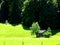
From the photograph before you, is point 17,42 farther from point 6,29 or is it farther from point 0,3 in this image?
point 0,3

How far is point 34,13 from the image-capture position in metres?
97.7

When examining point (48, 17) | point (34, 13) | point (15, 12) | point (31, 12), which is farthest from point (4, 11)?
point (48, 17)

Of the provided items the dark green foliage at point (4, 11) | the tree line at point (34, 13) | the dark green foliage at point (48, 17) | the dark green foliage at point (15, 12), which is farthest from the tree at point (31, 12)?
the dark green foliage at point (4, 11)

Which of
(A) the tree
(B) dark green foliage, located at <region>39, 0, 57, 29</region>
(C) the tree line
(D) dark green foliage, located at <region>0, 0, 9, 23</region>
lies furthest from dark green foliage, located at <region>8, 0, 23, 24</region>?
(B) dark green foliage, located at <region>39, 0, 57, 29</region>

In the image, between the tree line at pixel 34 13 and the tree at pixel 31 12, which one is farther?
the tree at pixel 31 12

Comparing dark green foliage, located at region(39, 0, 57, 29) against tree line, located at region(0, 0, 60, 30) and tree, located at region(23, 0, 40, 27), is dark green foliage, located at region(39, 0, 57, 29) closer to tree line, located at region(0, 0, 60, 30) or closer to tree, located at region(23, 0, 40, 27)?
tree line, located at region(0, 0, 60, 30)

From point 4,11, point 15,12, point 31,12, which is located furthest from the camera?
point 4,11

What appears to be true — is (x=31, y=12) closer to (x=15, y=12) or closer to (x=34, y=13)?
(x=34, y=13)

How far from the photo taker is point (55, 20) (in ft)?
310

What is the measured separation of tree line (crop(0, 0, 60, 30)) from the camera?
9438cm

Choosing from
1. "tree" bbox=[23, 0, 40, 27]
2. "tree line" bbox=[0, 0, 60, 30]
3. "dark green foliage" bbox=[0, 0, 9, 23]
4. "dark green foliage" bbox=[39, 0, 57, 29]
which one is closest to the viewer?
"dark green foliage" bbox=[39, 0, 57, 29]

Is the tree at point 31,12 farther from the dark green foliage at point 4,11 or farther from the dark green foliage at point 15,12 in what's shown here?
the dark green foliage at point 4,11

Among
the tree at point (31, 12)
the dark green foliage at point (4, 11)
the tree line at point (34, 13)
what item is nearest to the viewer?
the tree line at point (34, 13)

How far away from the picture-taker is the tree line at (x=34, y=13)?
94375 millimetres
